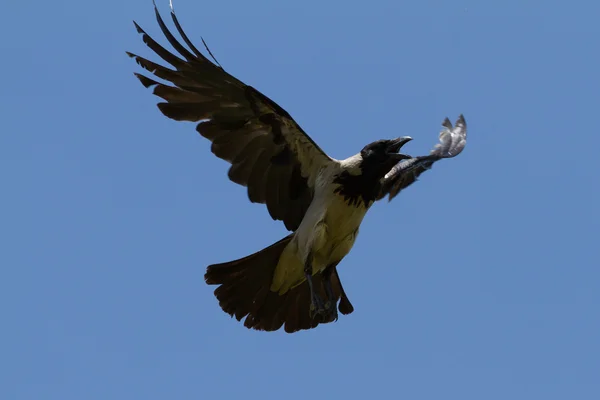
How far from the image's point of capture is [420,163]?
12375 mm

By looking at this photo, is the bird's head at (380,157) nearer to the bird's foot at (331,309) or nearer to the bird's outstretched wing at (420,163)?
the bird's outstretched wing at (420,163)

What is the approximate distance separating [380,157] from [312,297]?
1.51m

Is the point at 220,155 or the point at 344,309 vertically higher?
the point at 220,155

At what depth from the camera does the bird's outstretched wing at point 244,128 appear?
11852 mm

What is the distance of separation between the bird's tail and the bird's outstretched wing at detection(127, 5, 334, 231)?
480 mm

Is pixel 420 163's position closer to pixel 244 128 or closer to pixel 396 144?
pixel 396 144

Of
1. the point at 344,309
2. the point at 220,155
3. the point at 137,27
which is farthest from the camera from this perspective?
the point at 344,309

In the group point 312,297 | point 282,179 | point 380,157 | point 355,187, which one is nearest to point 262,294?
point 312,297

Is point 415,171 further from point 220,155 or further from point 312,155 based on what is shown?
point 220,155

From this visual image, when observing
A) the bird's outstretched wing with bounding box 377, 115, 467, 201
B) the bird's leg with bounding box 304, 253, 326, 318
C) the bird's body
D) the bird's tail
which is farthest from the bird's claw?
the bird's outstretched wing with bounding box 377, 115, 467, 201

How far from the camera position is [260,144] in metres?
12.4

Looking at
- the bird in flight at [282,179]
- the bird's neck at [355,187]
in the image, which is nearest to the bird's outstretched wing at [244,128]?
the bird in flight at [282,179]

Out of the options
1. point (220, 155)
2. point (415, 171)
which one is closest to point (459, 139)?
point (415, 171)

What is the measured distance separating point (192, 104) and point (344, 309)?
274 centimetres
